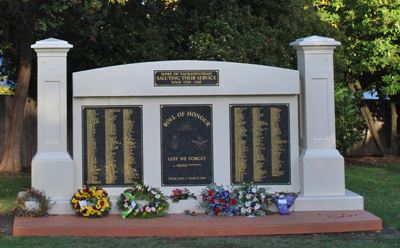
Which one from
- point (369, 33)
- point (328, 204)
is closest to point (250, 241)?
point (328, 204)

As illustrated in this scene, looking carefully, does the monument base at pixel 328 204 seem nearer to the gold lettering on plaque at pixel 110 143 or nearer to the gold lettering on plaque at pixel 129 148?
the gold lettering on plaque at pixel 129 148

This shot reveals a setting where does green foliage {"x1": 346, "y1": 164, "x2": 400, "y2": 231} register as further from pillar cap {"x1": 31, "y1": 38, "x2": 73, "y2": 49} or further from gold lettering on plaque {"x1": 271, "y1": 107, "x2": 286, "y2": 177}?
pillar cap {"x1": 31, "y1": 38, "x2": 73, "y2": 49}

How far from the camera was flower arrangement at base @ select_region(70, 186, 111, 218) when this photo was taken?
8.83 m

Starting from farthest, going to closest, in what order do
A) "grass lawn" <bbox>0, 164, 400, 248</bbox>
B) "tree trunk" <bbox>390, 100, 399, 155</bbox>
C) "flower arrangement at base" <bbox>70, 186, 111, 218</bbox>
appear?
"tree trunk" <bbox>390, 100, 399, 155</bbox> < "flower arrangement at base" <bbox>70, 186, 111, 218</bbox> < "grass lawn" <bbox>0, 164, 400, 248</bbox>

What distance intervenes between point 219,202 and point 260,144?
1249mm

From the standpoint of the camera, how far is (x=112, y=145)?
946 cm

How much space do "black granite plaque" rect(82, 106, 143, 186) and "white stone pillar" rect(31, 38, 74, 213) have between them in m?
0.35

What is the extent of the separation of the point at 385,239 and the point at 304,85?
9.13ft

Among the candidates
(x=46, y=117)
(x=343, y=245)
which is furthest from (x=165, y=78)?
(x=343, y=245)

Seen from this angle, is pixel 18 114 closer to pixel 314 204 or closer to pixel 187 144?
pixel 187 144

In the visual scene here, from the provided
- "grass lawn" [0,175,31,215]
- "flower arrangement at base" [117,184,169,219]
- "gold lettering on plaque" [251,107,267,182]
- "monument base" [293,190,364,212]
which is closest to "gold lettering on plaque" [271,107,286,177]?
"gold lettering on plaque" [251,107,267,182]

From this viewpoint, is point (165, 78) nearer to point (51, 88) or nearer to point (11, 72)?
point (51, 88)

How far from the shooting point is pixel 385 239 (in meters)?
7.97

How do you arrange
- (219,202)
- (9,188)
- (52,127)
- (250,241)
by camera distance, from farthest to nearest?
(9,188), (52,127), (219,202), (250,241)
